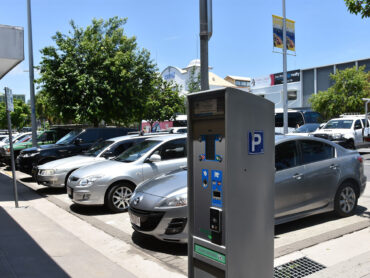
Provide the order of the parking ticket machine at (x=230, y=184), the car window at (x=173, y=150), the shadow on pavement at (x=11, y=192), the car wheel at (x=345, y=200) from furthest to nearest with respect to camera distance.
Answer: the shadow on pavement at (x=11, y=192)
the car window at (x=173, y=150)
the car wheel at (x=345, y=200)
the parking ticket machine at (x=230, y=184)

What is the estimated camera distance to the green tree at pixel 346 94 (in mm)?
30859

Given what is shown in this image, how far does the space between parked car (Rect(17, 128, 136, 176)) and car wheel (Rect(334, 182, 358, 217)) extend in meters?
8.20

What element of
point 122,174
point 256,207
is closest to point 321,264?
point 256,207

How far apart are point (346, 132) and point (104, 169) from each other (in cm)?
1385

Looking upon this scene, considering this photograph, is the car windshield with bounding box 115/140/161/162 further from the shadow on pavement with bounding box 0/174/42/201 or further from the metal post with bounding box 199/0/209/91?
the shadow on pavement with bounding box 0/174/42/201

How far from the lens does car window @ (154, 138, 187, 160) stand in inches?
304

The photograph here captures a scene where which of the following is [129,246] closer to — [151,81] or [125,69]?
[125,69]

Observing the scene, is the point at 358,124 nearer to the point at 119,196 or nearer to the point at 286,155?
the point at 286,155

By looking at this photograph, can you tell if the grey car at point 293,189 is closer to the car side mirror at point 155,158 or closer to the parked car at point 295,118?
the car side mirror at point 155,158

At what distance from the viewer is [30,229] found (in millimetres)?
6402

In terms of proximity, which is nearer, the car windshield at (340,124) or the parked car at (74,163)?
the parked car at (74,163)

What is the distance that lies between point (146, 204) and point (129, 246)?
82 centimetres

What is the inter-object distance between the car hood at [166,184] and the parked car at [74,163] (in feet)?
12.7

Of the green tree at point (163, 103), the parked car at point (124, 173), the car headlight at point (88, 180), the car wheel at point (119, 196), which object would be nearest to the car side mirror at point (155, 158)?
the parked car at point (124, 173)
